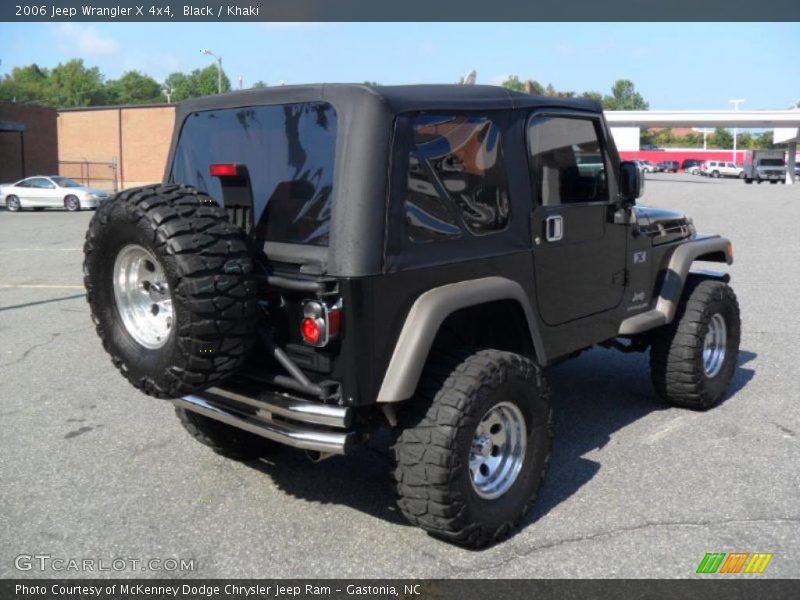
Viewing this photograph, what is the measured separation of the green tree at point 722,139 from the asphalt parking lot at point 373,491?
12842cm

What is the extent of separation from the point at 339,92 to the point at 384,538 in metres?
2.04

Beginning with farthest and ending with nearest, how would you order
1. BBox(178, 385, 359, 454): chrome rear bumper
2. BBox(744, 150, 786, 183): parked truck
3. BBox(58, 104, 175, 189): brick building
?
BBox(744, 150, 786, 183): parked truck, BBox(58, 104, 175, 189): brick building, BBox(178, 385, 359, 454): chrome rear bumper

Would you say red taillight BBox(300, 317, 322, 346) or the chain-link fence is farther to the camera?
the chain-link fence

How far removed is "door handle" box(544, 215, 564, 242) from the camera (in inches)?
159

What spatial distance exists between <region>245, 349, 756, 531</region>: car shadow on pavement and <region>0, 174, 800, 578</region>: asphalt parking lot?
0.02 meters

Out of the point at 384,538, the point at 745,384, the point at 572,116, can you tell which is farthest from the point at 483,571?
the point at 745,384

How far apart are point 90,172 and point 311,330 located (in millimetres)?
48292

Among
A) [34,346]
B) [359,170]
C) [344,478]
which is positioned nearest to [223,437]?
[344,478]

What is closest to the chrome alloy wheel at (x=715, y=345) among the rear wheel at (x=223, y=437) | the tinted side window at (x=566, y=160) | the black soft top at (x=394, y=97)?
the tinted side window at (x=566, y=160)

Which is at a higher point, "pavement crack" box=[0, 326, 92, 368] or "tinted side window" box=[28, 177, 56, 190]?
"tinted side window" box=[28, 177, 56, 190]

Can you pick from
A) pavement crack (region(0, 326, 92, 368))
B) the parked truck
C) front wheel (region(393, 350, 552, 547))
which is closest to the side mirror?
front wheel (region(393, 350, 552, 547))

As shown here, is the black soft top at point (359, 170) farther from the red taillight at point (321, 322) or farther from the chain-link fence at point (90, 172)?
the chain-link fence at point (90, 172)

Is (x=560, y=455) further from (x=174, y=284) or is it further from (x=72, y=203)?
(x=72, y=203)

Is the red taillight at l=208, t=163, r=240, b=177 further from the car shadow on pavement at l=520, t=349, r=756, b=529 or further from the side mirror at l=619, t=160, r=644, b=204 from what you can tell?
the side mirror at l=619, t=160, r=644, b=204
